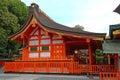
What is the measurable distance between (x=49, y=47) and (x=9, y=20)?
37.2 feet

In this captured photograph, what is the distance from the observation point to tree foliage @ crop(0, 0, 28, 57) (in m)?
32.7

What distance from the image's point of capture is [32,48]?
83.3 feet

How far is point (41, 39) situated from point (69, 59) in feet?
14.4

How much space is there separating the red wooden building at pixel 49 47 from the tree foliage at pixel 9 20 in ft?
24.1

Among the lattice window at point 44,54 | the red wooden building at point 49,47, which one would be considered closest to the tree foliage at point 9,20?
the red wooden building at point 49,47

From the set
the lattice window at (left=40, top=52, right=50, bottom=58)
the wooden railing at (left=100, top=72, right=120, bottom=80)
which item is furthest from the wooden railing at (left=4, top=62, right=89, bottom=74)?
the wooden railing at (left=100, top=72, right=120, bottom=80)

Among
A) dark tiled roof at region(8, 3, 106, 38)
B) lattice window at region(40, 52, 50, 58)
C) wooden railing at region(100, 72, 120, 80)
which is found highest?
dark tiled roof at region(8, 3, 106, 38)

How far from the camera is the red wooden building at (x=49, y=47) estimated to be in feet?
69.8

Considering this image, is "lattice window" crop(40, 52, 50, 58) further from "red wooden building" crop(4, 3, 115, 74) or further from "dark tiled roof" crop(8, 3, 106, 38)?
"dark tiled roof" crop(8, 3, 106, 38)

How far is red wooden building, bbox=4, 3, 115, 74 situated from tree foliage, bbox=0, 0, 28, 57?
7351mm

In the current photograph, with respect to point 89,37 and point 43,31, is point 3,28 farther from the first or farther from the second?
point 89,37

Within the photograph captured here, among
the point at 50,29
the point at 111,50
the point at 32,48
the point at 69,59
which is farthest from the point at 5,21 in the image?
the point at 111,50

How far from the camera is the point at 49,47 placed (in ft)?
80.1

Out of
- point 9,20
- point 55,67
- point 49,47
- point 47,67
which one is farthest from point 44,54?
point 9,20
